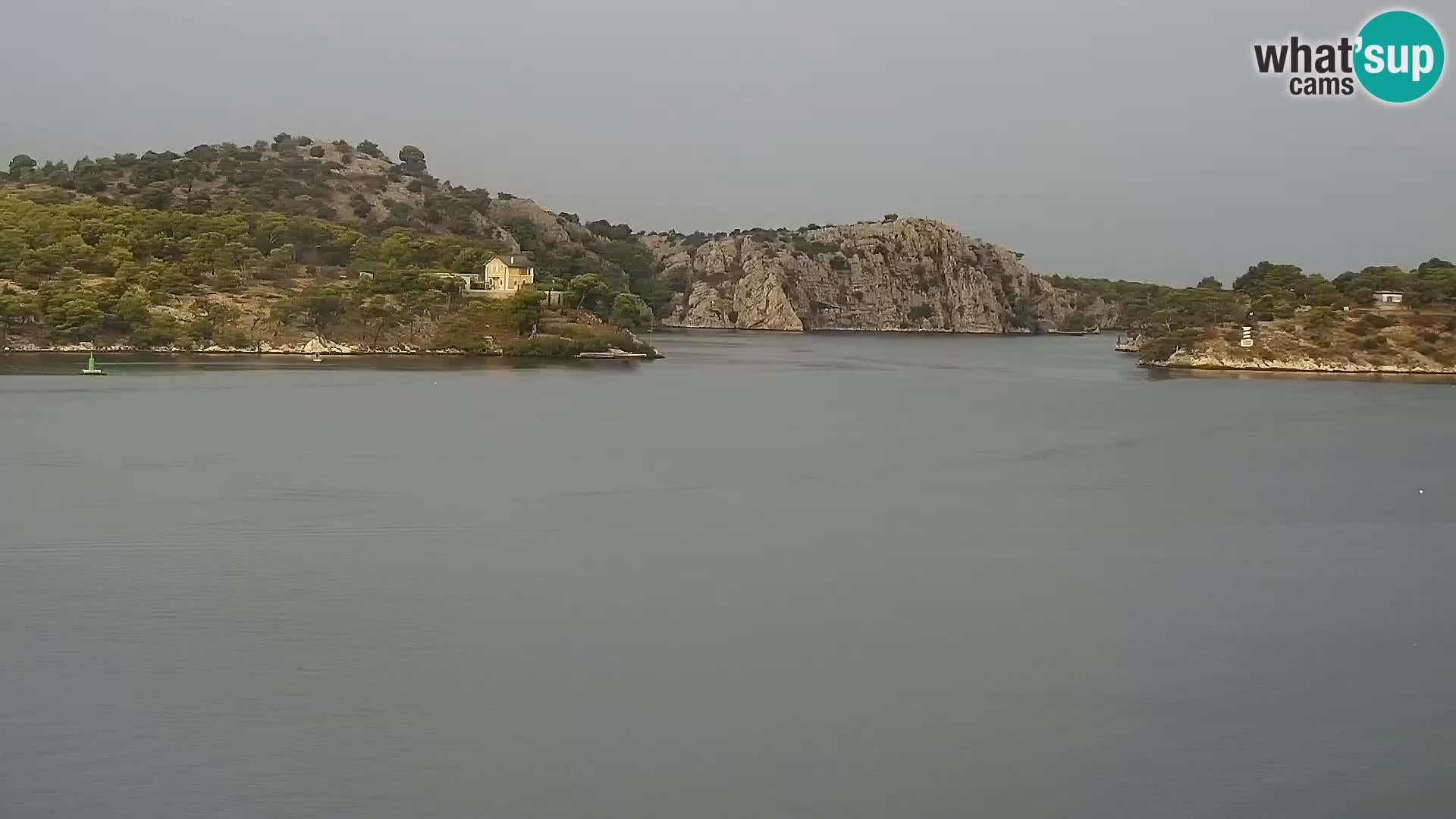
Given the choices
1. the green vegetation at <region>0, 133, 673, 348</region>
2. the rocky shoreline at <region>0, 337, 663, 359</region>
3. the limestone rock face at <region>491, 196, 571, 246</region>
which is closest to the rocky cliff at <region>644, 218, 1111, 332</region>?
the limestone rock face at <region>491, 196, 571, 246</region>

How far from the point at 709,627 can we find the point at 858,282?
135 metres

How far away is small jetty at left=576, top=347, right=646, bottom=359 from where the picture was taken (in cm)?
6881

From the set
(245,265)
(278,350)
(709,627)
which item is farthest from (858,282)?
(709,627)

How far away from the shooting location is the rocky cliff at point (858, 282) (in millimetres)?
138500

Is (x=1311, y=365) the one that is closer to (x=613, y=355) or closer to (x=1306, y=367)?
(x=1306, y=367)

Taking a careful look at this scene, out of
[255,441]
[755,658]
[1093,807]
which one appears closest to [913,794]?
[1093,807]

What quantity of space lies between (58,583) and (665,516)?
28.8 feet

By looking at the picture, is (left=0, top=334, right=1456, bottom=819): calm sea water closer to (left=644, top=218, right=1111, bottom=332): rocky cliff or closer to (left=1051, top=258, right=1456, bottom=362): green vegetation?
(left=1051, top=258, right=1456, bottom=362): green vegetation

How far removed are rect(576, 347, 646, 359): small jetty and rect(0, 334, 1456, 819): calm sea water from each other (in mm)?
36935

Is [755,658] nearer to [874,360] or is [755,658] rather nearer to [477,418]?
[477,418]

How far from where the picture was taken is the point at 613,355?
2736 inches

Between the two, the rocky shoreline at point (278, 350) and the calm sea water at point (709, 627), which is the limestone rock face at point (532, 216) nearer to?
the rocky shoreline at point (278, 350)

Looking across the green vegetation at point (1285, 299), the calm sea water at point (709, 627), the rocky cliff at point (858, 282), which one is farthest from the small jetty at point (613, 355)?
the rocky cliff at point (858, 282)

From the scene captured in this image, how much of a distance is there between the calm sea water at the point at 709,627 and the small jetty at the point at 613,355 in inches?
1454
